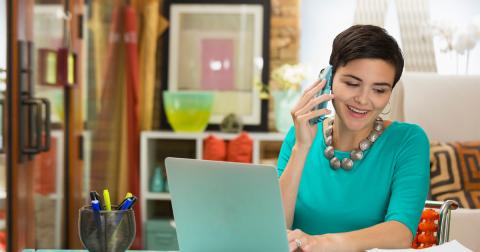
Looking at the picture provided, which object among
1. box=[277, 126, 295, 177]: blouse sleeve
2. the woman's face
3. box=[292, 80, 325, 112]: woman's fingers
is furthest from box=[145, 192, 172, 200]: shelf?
box=[292, 80, 325, 112]: woman's fingers

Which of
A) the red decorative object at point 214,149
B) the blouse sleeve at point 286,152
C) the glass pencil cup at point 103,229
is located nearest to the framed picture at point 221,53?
the red decorative object at point 214,149

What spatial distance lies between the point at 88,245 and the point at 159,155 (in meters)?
3.49

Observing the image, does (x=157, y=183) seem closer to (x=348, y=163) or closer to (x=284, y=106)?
(x=284, y=106)

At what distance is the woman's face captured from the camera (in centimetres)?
182

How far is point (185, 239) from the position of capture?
145 cm

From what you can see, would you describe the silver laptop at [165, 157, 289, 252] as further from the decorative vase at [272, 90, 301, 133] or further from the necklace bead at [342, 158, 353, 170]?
the decorative vase at [272, 90, 301, 133]

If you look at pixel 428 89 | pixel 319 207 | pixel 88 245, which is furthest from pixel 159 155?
pixel 88 245

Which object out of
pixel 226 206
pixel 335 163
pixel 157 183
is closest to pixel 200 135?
pixel 157 183

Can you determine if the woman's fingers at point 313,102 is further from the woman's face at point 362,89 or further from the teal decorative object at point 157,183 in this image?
the teal decorative object at point 157,183

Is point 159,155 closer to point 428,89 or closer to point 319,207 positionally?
point 428,89

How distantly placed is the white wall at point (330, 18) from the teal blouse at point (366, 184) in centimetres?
296

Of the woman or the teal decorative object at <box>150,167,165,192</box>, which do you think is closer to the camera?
the woman

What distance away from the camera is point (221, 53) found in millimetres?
4922

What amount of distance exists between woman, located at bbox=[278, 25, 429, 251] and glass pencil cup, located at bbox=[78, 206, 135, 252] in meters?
0.50
